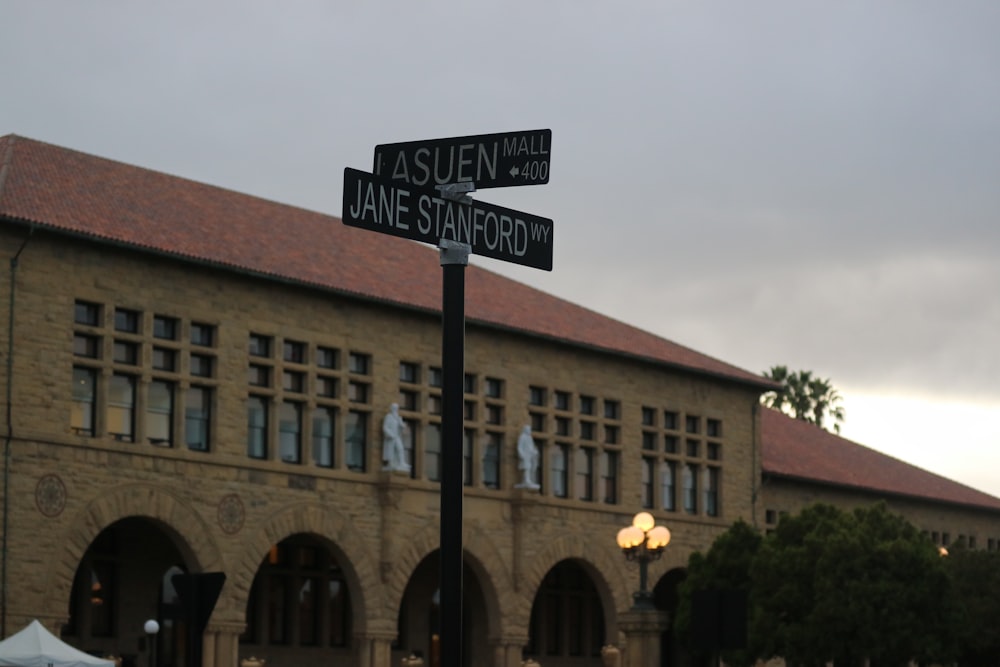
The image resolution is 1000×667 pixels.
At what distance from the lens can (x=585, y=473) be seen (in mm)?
51406

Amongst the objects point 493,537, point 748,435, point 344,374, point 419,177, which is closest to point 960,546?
point 748,435

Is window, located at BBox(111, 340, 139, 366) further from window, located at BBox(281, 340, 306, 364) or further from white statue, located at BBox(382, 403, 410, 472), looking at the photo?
white statue, located at BBox(382, 403, 410, 472)

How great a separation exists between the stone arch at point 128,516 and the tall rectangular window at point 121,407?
1163 mm

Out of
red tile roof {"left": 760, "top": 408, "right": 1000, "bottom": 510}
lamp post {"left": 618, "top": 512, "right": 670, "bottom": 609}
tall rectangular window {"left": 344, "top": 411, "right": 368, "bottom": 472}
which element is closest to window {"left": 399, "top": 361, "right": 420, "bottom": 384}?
tall rectangular window {"left": 344, "top": 411, "right": 368, "bottom": 472}

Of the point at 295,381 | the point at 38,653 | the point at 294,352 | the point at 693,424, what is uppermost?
the point at 294,352

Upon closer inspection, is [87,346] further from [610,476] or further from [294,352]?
[610,476]

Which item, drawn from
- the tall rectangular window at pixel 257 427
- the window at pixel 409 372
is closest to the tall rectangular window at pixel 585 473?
the window at pixel 409 372

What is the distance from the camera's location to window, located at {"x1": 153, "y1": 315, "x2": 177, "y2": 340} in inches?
1598

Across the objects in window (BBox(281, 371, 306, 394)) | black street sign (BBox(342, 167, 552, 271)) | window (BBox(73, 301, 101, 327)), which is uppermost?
window (BBox(73, 301, 101, 327))

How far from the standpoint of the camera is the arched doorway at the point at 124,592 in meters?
40.8

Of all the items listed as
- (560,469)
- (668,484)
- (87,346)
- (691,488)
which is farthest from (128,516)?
(691,488)

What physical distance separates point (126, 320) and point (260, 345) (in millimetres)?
3869

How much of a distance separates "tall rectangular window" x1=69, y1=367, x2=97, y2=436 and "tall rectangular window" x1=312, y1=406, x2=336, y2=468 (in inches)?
248

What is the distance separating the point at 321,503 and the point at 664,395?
13.7m
